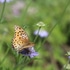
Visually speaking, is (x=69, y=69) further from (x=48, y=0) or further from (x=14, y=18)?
(x=48, y=0)

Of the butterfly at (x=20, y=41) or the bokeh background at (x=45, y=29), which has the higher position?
the butterfly at (x=20, y=41)

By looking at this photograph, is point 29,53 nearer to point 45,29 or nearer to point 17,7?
point 45,29

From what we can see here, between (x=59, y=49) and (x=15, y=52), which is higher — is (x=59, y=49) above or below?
below

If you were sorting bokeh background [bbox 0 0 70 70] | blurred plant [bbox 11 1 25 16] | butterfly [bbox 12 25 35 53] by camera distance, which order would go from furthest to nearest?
blurred plant [bbox 11 1 25 16]
bokeh background [bbox 0 0 70 70]
butterfly [bbox 12 25 35 53]

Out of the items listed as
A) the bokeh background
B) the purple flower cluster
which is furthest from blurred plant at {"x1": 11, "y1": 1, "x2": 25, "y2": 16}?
the purple flower cluster

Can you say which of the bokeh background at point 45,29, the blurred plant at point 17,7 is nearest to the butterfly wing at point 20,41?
the bokeh background at point 45,29

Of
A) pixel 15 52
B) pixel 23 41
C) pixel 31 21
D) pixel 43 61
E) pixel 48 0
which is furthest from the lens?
pixel 48 0

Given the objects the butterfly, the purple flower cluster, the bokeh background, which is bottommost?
the bokeh background

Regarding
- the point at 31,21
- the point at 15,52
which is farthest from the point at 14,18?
the point at 15,52

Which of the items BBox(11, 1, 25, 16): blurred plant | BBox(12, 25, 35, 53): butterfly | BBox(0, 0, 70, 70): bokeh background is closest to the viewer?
BBox(12, 25, 35, 53): butterfly

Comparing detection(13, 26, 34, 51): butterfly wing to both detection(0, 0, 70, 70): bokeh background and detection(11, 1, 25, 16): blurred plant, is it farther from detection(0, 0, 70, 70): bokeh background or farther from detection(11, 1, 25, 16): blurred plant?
detection(11, 1, 25, 16): blurred plant

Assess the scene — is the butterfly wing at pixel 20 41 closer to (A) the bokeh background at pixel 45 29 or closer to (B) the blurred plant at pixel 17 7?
(A) the bokeh background at pixel 45 29
